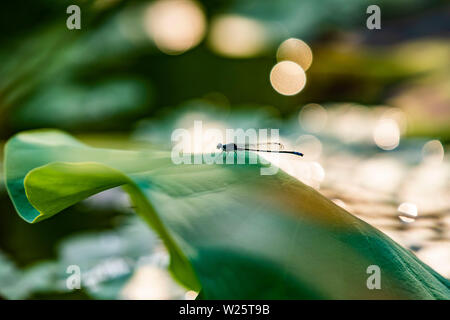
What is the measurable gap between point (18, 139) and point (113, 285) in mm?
274

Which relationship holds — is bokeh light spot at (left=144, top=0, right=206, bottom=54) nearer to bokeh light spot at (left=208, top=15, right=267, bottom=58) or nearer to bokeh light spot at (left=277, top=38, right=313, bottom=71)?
bokeh light spot at (left=208, top=15, right=267, bottom=58)

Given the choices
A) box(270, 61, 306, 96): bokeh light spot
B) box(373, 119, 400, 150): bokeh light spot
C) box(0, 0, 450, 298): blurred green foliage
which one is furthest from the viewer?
box(270, 61, 306, 96): bokeh light spot

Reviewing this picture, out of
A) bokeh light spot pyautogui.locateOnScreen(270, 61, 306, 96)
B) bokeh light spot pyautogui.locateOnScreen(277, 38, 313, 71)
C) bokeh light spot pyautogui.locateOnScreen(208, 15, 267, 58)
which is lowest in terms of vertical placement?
bokeh light spot pyautogui.locateOnScreen(270, 61, 306, 96)
